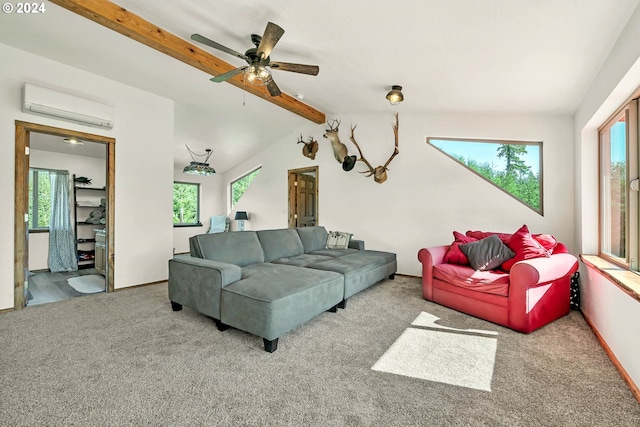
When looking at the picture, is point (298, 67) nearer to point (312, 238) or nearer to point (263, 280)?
point (263, 280)

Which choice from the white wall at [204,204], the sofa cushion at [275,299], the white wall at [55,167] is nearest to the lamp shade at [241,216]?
the white wall at [204,204]

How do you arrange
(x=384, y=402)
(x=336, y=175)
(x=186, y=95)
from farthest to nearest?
(x=336, y=175)
(x=186, y=95)
(x=384, y=402)

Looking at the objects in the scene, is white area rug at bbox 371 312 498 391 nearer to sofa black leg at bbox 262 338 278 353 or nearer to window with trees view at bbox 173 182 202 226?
sofa black leg at bbox 262 338 278 353

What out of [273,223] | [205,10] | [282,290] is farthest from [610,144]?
[273,223]

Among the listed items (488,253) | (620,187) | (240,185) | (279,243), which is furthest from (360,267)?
(240,185)

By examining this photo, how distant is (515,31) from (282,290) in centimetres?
262

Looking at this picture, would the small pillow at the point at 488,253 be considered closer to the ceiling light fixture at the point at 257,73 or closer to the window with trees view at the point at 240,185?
the ceiling light fixture at the point at 257,73

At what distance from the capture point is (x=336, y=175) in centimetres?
535

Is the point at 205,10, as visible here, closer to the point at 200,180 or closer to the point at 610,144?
the point at 610,144

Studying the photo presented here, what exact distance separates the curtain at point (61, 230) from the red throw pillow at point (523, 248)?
21.3 ft

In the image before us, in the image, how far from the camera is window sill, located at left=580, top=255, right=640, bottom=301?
1.75 m

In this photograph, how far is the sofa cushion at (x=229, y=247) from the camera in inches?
114

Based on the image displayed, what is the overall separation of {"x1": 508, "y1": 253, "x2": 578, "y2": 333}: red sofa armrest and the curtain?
6.44 metres

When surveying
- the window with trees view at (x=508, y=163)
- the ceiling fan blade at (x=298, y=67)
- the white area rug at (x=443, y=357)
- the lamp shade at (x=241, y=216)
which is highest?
the ceiling fan blade at (x=298, y=67)
